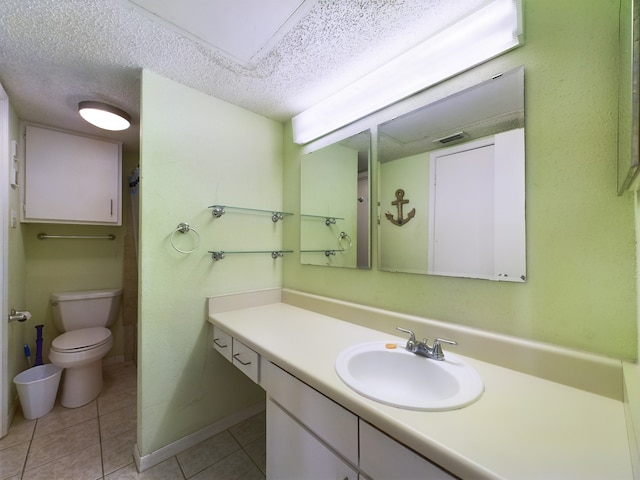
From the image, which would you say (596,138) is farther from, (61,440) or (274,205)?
(61,440)

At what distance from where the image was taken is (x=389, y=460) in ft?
2.05

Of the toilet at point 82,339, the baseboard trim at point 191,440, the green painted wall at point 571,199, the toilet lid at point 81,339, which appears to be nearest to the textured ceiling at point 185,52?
the green painted wall at point 571,199

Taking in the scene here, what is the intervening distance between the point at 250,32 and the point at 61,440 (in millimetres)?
2480

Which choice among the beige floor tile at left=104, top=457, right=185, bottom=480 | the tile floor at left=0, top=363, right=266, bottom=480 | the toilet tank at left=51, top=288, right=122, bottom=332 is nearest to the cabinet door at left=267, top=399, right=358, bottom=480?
the tile floor at left=0, top=363, right=266, bottom=480

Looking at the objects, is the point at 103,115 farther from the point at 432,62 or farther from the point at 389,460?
the point at 389,460

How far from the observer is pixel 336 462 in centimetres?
76

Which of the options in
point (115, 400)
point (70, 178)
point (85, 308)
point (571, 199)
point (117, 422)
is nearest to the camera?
point (571, 199)

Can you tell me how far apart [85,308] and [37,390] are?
648 millimetres

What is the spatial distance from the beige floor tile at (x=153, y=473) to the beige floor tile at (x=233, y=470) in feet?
0.36

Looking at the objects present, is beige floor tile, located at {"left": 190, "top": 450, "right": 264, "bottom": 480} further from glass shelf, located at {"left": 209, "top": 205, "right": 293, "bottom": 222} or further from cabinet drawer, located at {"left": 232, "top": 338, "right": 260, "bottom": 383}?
glass shelf, located at {"left": 209, "top": 205, "right": 293, "bottom": 222}

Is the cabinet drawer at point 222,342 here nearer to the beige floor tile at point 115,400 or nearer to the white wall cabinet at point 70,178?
the beige floor tile at point 115,400

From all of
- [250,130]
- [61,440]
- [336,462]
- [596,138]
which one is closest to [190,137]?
[250,130]

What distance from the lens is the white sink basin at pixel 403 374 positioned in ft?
2.56

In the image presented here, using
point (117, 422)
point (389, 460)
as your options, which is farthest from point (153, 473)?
point (389, 460)
